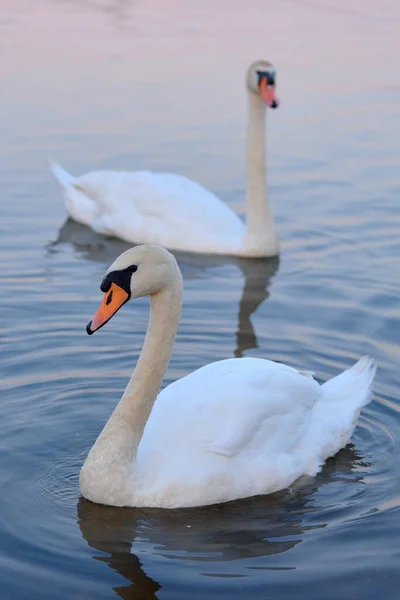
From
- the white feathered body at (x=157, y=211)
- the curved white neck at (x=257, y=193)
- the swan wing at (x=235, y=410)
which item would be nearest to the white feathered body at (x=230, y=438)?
the swan wing at (x=235, y=410)

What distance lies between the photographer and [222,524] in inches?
244

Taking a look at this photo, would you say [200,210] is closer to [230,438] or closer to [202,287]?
[202,287]

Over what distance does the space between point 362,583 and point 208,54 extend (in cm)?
1438

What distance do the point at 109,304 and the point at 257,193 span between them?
5766 millimetres

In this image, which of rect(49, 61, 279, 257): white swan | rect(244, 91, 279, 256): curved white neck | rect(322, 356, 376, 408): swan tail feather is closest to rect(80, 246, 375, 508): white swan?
rect(322, 356, 376, 408): swan tail feather

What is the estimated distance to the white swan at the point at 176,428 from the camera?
6.17m

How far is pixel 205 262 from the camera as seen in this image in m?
11.2

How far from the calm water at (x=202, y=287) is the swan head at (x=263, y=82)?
1.31 metres

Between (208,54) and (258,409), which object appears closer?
(258,409)

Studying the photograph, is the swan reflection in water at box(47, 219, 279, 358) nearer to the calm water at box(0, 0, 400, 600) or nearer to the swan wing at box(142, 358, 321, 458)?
the calm water at box(0, 0, 400, 600)

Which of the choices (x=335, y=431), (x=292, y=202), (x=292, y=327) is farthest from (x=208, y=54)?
(x=335, y=431)

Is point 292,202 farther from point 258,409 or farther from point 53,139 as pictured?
point 258,409

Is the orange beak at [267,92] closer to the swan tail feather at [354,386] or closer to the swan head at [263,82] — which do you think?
the swan head at [263,82]

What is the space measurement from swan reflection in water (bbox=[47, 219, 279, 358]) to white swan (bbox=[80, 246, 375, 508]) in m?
2.35
